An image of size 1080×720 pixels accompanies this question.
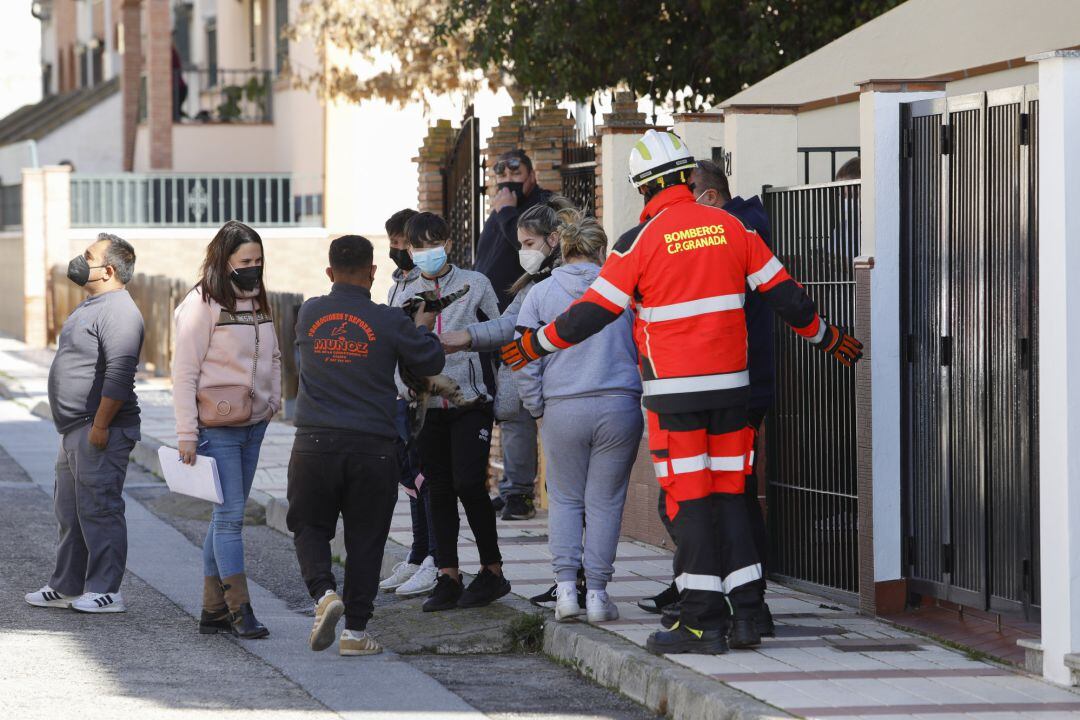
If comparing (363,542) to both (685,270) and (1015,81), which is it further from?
(1015,81)

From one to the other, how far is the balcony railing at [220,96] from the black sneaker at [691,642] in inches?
1048

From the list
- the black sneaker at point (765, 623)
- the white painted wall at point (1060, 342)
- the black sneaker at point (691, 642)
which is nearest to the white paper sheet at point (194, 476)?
the black sneaker at point (691, 642)

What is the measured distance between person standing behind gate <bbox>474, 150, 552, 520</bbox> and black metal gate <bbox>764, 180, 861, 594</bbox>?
219 cm

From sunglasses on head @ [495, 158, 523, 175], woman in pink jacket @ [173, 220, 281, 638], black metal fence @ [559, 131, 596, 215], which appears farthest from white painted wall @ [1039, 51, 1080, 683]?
black metal fence @ [559, 131, 596, 215]

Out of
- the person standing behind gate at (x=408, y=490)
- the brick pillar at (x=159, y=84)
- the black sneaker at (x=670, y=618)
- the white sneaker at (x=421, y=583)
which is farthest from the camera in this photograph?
the brick pillar at (x=159, y=84)

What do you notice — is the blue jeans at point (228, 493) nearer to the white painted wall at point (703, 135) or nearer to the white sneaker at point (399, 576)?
the white sneaker at point (399, 576)

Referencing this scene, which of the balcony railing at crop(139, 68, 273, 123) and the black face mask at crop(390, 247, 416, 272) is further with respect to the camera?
the balcony railing at crop(139, 68, 273, 123)

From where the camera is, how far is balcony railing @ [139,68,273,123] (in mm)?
32438

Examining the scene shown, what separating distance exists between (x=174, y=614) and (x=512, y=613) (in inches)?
67.0

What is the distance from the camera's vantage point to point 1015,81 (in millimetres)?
10539

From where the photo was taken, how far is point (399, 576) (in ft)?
28.7

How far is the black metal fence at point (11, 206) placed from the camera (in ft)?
100

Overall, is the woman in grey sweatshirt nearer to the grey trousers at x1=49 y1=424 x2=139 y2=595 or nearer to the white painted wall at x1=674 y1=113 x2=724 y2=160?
the white painted wall at x1=674 y1=113 x2=724 y2=160

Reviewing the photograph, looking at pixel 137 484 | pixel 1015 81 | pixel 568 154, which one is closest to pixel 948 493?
pixel 1015 81
